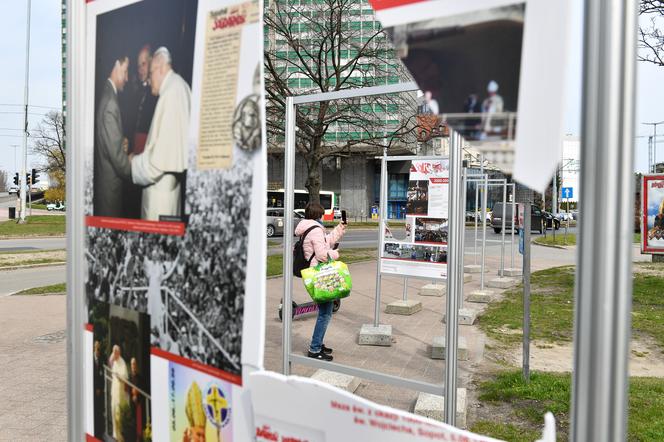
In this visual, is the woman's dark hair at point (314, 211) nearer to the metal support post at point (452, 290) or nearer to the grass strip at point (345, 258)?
the metal support post at point (452, 290)

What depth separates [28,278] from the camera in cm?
1287

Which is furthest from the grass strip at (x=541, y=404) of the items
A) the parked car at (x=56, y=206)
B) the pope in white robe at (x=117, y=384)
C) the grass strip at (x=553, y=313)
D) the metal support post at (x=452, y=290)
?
the parked car at (x=56, y=206)

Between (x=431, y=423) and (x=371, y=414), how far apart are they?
11 centimetres

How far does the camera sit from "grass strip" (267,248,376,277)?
13.3m

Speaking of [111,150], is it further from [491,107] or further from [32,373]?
[32,373]

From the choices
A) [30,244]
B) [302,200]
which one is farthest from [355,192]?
[30,244]

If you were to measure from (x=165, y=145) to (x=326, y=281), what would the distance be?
13.8 ft

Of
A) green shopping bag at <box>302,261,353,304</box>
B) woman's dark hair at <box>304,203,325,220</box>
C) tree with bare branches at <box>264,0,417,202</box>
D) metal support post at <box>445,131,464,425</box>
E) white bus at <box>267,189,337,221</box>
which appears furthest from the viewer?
white bus at <box>267,189,337,221</box>

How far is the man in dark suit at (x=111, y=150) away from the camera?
58.9 inches

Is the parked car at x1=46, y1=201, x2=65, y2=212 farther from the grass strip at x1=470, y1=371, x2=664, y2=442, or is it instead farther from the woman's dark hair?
the grass strip at x1=470, y1=371, x2=664, y2=442

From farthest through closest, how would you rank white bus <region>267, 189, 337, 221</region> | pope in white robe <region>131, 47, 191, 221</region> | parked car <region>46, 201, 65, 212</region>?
1. parked car <region>46, 201, 65, 212</region>
2. white bus <region>267, 189, 337, 221</region>
3. pope in white robe <region>131, 47, 191, 221</region>

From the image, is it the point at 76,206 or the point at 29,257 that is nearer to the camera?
the point at 76,206

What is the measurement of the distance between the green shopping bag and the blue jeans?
23 centimetres

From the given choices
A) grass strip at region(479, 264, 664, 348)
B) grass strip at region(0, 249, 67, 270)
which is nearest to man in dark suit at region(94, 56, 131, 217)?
grass strip at region(479, 264, 664, 348)
